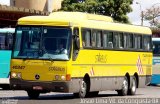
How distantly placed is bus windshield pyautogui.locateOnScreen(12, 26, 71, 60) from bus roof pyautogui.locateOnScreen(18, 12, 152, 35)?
0.22 m

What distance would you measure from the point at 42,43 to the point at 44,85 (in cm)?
140

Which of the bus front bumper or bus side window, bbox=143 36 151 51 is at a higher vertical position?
bus side window, bbox=143 36 151 51

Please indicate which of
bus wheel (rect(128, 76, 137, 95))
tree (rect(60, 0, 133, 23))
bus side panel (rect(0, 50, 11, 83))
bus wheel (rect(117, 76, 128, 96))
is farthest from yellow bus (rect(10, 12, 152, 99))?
tree (rect(60, 0, 133, 23))

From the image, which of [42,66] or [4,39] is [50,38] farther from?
[4,39]

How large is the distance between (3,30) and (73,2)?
43.7m

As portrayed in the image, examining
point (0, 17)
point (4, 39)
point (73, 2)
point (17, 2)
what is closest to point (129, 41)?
Result: point (4, 39)

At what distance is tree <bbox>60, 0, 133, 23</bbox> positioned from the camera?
7594 centimetres

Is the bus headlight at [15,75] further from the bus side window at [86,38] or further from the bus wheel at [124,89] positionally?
the bus wheel at [124,89]

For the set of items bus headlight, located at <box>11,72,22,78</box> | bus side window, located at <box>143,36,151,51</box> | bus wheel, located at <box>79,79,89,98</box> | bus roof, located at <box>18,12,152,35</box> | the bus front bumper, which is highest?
bus roof, located at <box>18,12,152,35</box>

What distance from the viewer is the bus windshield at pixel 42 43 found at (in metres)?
24.3

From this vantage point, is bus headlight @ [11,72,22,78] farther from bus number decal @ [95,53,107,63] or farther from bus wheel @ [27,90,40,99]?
bus number decal @ [95,53,107,63]

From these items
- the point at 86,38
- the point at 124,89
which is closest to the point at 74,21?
the point at 86,38

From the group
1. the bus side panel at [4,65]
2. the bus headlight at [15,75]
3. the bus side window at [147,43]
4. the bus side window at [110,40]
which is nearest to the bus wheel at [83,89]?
the bus headlight at [15,75]

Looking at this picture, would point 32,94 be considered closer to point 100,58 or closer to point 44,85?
point 44,85
